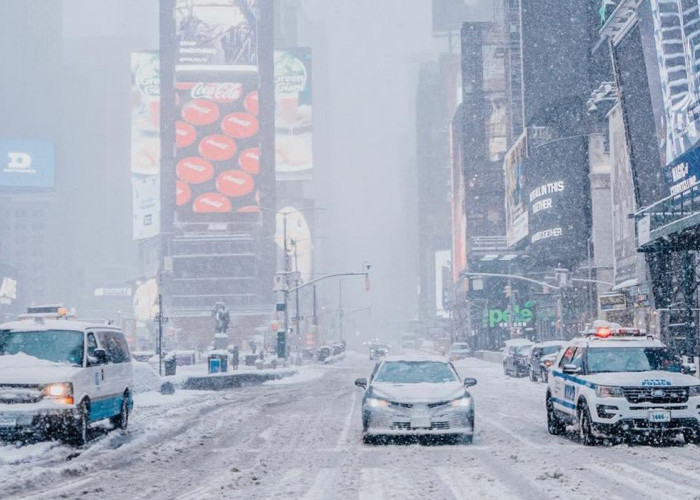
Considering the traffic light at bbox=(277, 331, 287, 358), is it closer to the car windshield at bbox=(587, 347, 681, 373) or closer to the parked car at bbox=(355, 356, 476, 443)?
the parked car at bbox=(355, 356, 476, 443)

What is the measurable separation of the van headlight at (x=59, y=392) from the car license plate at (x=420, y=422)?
5154 millimetres

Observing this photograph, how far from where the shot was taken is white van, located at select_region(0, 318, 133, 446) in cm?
1469

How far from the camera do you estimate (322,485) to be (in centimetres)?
1067

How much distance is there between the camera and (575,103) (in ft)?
285

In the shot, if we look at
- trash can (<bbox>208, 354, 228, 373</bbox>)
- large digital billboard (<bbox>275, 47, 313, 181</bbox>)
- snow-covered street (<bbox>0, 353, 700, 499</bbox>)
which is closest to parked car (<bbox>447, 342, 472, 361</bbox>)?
trash can (<bbox>208, 354, 228, 373</bbox>)

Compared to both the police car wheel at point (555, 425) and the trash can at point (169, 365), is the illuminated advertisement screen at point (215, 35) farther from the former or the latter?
the police car wheel at point (555, 425)

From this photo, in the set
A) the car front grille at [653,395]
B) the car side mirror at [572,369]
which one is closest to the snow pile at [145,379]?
the car side mirror at [572,369]

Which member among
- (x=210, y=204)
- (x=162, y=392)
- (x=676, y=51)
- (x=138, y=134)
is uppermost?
(x=138, y=134)

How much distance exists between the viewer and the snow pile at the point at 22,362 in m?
15.6

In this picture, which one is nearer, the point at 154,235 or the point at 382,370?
the point at 382,370

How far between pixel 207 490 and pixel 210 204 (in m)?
136

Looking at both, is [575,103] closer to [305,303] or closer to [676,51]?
[676,51]

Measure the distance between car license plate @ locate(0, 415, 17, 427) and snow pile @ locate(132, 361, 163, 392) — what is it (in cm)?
1541

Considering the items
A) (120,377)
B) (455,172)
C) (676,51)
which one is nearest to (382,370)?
(120,377)
